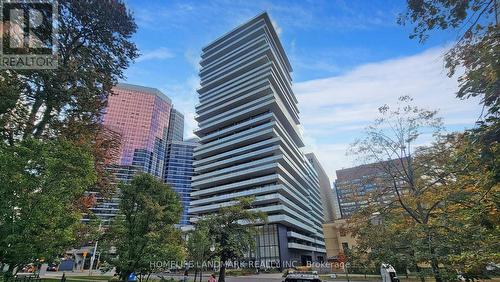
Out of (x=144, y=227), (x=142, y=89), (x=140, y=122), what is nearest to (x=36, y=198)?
(x=144, y=227)

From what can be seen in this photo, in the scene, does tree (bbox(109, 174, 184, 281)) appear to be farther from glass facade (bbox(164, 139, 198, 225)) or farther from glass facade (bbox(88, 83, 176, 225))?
glass facade (bbox(164, 139, 198, 225))

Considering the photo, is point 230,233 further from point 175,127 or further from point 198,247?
point 175,127

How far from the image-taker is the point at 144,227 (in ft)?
61.6

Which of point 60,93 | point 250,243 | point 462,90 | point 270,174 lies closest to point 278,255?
point 270,174

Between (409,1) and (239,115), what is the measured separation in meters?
63.7

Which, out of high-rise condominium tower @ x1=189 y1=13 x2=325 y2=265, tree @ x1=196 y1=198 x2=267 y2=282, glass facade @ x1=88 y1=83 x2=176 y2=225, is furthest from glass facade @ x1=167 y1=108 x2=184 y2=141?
tree @ x1=196 y1=198 x2=267 y2=282

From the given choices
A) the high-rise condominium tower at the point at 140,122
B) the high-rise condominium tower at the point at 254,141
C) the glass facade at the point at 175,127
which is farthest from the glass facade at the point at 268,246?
the glass facade at the point at 175,127

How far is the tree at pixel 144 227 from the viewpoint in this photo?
17.7 meters

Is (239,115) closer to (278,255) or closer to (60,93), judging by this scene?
(278,255)

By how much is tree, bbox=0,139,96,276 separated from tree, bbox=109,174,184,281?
280 inches

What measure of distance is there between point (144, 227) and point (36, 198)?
32.1 ft

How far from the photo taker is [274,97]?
66.2 meters

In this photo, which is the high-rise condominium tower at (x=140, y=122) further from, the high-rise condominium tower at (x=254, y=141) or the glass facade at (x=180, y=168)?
the high-rise condominium tower at (x=254, y=141)

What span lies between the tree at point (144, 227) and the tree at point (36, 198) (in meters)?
7.12
